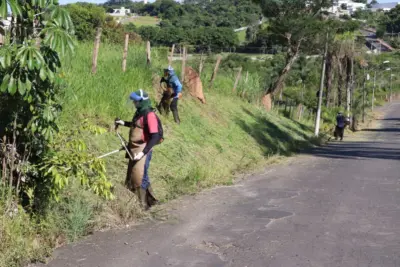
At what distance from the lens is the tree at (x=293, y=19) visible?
31625 mm

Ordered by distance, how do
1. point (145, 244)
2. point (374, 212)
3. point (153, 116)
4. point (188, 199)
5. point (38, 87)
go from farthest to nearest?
point (188, 199), point (374, 212), point (153, 116), point (145, 244), point (38, 87)

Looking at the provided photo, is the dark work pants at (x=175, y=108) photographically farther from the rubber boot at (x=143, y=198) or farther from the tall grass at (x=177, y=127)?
the rubber boot at (x=143, y=198)

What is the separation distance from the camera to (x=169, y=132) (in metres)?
15.1

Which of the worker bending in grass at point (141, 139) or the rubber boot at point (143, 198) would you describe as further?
the rubber boot at point (143, 198)

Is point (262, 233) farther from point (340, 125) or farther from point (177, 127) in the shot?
point (340, 125)

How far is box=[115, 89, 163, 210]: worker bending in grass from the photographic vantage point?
864 cm

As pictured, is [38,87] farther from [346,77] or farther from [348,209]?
[346,77]

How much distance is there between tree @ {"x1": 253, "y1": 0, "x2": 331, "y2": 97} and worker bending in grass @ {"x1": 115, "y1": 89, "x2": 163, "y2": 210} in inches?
932

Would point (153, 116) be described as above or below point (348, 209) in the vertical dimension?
above

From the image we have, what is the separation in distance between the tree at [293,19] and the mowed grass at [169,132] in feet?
27.7

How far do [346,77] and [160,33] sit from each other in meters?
16.6

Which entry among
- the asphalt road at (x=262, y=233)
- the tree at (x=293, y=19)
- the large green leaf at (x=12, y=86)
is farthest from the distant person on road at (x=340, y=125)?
the large green leaf at (x=12, y=86)

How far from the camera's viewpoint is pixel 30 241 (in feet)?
21.8

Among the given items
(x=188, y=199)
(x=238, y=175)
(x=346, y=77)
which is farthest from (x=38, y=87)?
(x=346, y=77)
